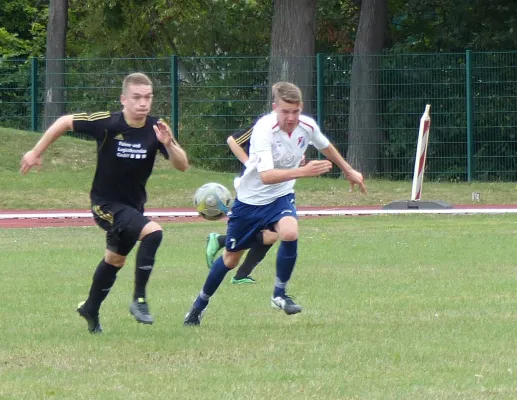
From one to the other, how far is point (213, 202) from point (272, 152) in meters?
4.41

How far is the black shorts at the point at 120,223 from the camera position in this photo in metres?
8.39

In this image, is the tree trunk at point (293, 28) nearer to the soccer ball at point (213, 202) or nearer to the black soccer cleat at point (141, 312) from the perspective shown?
the soccer ball at point (213, 202)

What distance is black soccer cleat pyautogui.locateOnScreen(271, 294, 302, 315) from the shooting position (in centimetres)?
905

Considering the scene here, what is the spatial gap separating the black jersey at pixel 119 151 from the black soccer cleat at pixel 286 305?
1.43 meters

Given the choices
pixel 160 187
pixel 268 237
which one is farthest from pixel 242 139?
pixel 160 187

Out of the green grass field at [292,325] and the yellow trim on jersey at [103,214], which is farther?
the yellow trim on jersey at [103,214]

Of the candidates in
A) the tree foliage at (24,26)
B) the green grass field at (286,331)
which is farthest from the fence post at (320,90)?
the tree foliage at (24,26)

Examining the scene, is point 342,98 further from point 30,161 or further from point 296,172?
point 30,161

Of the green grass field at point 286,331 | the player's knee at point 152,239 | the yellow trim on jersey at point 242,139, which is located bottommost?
the green grass field at point 286,331

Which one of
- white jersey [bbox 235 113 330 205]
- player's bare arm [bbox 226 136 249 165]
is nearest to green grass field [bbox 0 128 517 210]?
player's bare arm [bbox 226 136 249 165]

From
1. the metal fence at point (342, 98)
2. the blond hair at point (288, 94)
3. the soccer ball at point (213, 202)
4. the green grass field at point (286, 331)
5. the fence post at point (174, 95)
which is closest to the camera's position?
the green grass field at point (286, 331)

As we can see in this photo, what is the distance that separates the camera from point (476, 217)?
2034cm

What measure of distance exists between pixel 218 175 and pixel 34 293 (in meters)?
15.4

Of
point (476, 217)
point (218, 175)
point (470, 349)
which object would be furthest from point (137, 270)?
point (218, 175)
